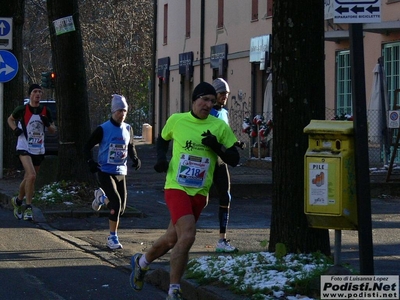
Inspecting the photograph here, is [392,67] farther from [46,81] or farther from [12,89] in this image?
[46,81]

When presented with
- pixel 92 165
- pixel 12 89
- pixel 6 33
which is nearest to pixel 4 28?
pixel 6 33

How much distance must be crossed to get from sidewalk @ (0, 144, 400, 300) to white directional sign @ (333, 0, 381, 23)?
2.28 meters

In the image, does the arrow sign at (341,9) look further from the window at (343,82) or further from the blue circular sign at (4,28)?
the window at (343,82)

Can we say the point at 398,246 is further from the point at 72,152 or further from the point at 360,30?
the point at 72,152

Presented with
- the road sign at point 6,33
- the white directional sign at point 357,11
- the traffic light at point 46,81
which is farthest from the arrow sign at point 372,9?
the traffic light at point 46,81

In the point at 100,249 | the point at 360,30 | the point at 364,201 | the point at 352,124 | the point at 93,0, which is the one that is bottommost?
the point at 100,249

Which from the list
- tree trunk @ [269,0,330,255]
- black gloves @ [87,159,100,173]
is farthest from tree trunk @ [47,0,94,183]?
tree trunk @ [269,0,330,255]

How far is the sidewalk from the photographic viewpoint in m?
9.91

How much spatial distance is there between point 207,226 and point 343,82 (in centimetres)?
1389

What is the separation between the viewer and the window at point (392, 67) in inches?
947

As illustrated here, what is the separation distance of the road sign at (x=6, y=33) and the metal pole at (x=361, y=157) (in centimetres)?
1489

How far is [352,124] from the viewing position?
711 cm

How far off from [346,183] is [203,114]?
1.54 metres

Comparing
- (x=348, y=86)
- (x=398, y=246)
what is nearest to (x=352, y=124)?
(x=398, y=246)
